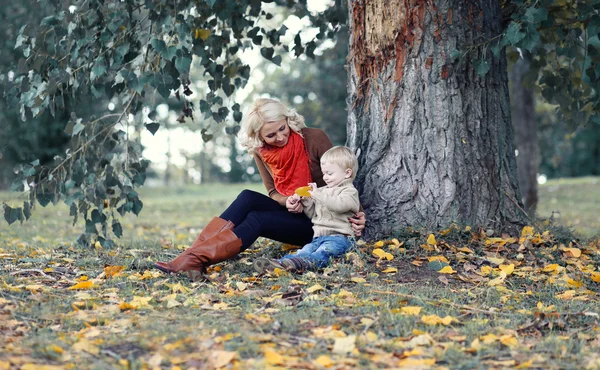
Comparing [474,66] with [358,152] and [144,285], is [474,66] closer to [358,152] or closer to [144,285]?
[358,152]

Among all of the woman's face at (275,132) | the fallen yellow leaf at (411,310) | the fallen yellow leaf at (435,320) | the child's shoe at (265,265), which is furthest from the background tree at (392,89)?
the fallen yellow leaf at (435,320)

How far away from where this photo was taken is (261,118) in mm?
4617

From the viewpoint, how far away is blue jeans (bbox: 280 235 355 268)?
14.1ft

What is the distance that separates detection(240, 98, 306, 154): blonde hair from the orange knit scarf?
0.28ft

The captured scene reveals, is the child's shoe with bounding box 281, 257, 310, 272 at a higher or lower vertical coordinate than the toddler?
lower

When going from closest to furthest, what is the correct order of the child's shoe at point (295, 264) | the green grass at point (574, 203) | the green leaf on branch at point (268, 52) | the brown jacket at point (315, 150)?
1. the child's shoe at point (295, 264)
2. the brown jacket at point (315, 150)
3. the green leaf on branch at point (268, 52)
4. the green grass at point (574, 203)

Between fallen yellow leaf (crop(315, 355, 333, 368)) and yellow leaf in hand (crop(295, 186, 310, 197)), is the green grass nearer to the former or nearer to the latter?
yellow leaf in hand (crop(295, 186, 310, 197))

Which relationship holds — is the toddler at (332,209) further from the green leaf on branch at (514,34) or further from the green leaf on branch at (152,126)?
the green leaf on branch at (514,34)

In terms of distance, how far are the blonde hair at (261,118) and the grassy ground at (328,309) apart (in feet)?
2.86

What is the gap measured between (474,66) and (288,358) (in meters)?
2.65

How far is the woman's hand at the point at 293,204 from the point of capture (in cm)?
459

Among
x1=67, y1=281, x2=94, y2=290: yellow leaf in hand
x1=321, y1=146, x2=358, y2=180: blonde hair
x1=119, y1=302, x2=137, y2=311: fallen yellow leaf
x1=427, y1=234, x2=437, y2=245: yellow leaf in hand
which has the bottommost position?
x1=119, y1=302, x2=137, y2=311: fallen yellow leaf

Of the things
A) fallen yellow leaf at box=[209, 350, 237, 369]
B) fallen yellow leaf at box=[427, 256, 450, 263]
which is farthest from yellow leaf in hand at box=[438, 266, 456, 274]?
fallen yellow leaf at box=[209, 350, 237, 369]

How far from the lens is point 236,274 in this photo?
426cm
